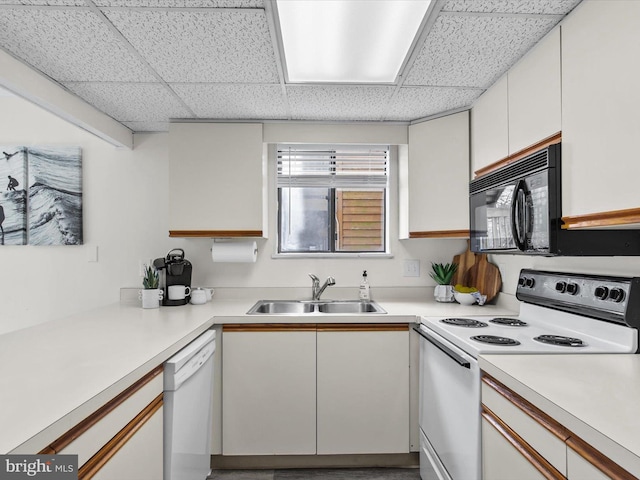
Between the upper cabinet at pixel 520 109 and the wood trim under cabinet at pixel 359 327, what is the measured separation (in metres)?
0.96

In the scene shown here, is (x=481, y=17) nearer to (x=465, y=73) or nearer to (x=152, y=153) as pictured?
(x=465, y=73)

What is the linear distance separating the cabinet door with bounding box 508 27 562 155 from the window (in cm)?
119

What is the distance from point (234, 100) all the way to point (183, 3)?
2.87 feet

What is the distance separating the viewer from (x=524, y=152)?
5.55 feet

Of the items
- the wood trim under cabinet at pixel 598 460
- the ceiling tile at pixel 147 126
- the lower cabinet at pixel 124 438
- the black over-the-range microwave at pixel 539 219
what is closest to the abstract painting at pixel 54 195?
the ceiling tile at pixel 147 126

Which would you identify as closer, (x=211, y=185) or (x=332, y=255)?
(x=211, y=185)

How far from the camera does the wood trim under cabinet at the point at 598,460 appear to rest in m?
0.77

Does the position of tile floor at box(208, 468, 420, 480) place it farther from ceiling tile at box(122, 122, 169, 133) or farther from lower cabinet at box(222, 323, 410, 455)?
ceiling tile at box(122, 122, 169, 133)

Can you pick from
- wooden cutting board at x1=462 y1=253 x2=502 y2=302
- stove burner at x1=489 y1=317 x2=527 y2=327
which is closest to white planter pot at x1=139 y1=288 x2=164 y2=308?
stove burner at x1=489 y1=317 x2=527 y2=327

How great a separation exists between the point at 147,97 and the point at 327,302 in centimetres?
164

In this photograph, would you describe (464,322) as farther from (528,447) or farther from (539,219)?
(528,447)

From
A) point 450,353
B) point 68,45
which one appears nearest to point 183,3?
point 68,45

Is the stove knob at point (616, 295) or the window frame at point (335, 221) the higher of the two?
the window frame at point (335, 221)

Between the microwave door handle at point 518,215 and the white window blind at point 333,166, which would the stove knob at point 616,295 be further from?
the white window blind at point 333,166
